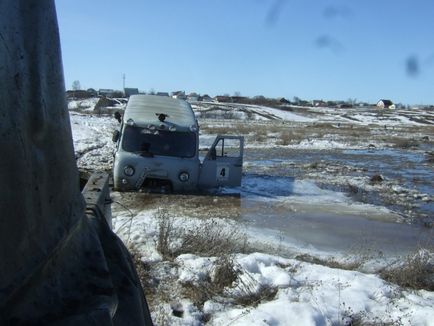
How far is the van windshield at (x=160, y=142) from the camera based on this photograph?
12.3 metres

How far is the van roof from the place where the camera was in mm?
12578

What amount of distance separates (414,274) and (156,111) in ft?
27.8

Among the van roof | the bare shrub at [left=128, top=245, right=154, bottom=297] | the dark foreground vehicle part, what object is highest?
the dark foreground vehicle part

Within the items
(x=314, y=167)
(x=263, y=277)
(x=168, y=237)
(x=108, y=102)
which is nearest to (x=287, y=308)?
(x=263, y=277)

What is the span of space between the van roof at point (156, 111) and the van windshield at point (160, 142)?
0.24m

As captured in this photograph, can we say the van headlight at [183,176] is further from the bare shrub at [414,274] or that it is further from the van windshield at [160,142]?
the bare shrub at [414,274]

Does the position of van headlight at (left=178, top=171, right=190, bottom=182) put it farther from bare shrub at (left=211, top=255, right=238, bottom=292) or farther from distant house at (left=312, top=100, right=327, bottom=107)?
distant house at (left=312, top=100, right=327, bottom=107)

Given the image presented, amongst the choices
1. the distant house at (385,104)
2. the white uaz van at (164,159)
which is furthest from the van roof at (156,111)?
the distant house at (385,104)

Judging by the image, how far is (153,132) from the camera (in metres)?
12.4

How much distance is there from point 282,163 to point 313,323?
15961 mm

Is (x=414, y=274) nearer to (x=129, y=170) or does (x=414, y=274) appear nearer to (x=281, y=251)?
(x=281, y=251)

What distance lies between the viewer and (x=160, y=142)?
12438 mm

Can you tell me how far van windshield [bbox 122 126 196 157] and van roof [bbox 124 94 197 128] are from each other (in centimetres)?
24

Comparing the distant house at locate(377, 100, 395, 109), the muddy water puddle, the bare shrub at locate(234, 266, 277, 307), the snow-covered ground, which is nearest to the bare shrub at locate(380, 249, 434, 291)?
the snow-covered ground
